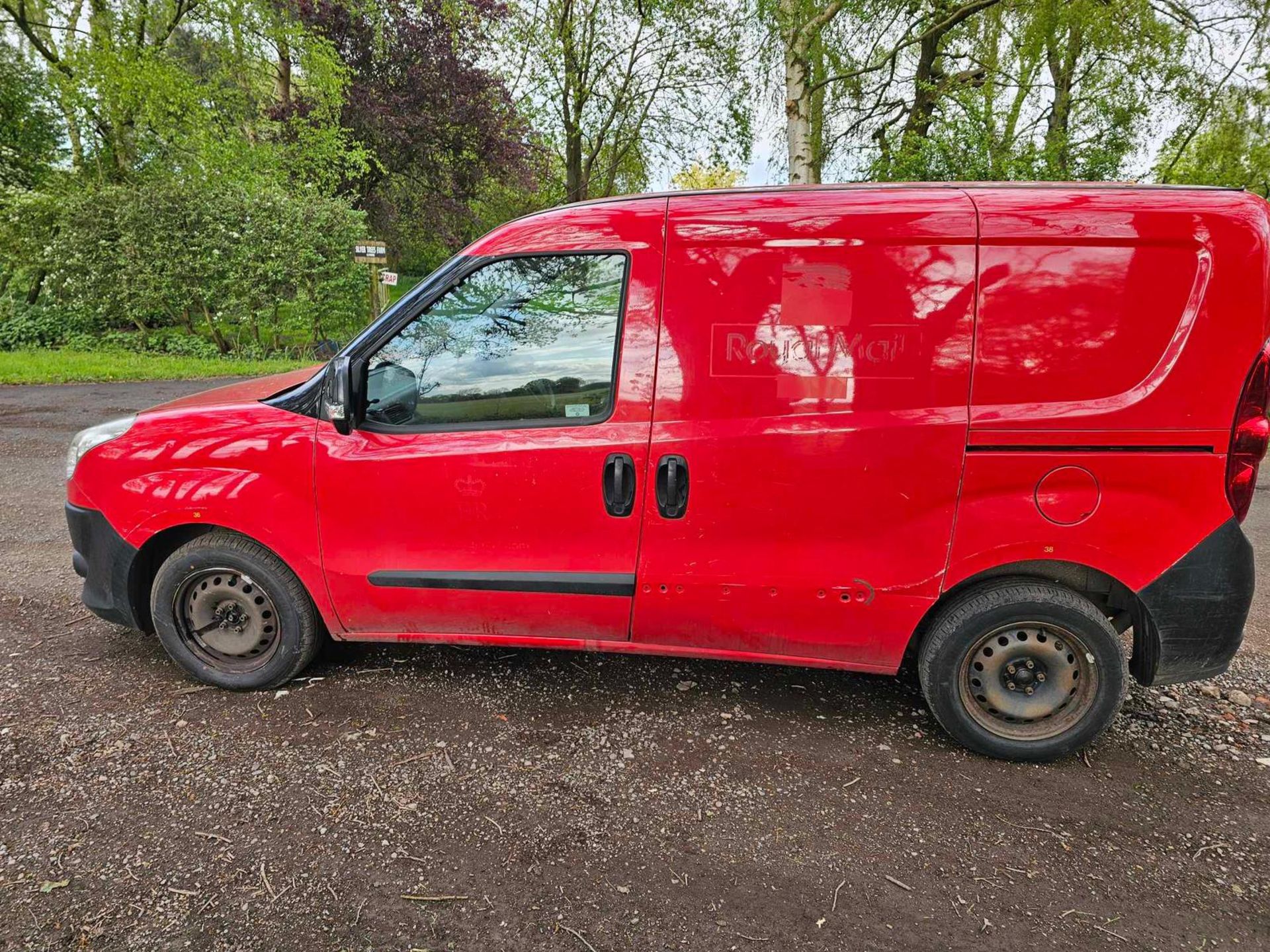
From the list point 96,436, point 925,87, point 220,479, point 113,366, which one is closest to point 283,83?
point 113,366

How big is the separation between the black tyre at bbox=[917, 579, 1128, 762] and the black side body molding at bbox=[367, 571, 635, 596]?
47.8 inches

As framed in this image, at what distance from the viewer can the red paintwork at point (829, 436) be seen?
8.33 feet

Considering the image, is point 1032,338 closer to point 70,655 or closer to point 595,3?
point 70,655

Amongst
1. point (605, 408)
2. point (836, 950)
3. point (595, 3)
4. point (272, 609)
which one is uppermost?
point (595, 3)

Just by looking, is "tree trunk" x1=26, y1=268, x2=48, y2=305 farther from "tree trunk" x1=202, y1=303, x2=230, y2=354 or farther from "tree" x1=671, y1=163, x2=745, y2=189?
"tree" x1=671, y1=163, x2=745, y2=189

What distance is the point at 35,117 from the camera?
58.0 feet

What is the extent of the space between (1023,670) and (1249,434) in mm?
1097

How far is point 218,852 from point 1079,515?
302 centimetres

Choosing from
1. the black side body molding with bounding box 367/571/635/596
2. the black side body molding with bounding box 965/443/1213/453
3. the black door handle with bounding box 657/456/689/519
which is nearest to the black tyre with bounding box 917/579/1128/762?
the black side body molding with bounding box 965/443/1213/453

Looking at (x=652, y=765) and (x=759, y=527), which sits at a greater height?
(x=759, y=527)

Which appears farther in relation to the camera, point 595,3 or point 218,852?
point 595,3

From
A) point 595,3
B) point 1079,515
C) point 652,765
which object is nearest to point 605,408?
point 652,765

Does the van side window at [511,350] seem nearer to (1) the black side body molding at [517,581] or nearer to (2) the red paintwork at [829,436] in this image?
(2) the red paintwork at [829,436]

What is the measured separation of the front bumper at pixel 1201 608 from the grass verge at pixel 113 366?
14.5 m
